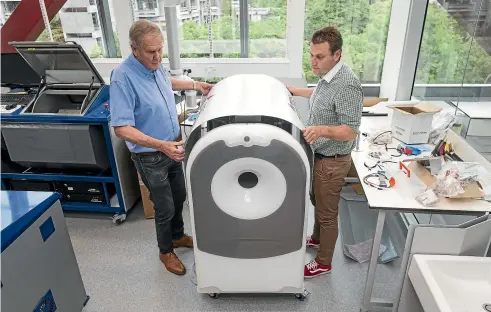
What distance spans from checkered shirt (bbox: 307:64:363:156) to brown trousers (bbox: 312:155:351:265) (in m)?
0.06

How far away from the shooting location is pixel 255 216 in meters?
1.78

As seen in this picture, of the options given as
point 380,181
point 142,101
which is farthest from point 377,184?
point 142,101

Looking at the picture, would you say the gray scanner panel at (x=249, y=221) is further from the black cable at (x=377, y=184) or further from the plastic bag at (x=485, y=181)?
the plastic bag at (x=485, y=181)

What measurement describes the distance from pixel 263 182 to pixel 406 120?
1.17 m

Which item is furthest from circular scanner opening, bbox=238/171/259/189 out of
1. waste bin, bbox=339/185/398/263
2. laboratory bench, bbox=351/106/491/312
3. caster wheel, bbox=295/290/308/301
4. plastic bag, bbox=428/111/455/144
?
plastic bag, bbox=428/111/455/144

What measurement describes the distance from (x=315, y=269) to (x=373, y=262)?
1.59 feet

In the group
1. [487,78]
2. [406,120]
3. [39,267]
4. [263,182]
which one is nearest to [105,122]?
[39,267]

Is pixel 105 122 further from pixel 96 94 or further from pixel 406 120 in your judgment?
pixel 406 120

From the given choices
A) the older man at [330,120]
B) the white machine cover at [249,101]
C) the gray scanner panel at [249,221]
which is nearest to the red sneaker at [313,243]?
the older man at [330,120]

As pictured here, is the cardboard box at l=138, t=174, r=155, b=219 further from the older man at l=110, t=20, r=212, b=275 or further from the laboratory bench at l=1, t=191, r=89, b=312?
the laboratory bench at l=1, t=191, r=89, b=312

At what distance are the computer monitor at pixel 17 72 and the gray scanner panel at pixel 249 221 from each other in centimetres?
208

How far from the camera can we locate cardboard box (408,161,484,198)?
171 cm

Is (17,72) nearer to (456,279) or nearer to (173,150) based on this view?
(173,150)

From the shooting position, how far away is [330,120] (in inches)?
74.4
